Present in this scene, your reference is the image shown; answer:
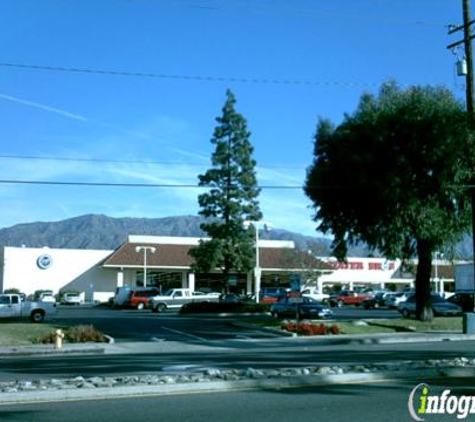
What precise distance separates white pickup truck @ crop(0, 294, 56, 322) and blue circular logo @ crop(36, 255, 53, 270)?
34490mm

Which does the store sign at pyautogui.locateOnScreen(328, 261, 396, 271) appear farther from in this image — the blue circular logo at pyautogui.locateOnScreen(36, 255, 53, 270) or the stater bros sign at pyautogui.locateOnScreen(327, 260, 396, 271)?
the blue circular logo at pyautogui.locateOnScreen(36, 255, 53, 270)

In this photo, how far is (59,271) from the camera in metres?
72.4

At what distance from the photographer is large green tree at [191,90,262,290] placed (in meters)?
48.3

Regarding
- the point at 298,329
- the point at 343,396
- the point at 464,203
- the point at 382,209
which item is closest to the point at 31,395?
the point at 343,396

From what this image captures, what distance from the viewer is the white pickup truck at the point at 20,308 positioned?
123ft

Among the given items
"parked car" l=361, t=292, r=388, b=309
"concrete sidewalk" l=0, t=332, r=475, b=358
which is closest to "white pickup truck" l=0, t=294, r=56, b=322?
"concrete sidewalk" l=0, t=332, r=475, b=358

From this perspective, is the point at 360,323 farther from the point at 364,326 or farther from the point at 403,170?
the point at 403,170

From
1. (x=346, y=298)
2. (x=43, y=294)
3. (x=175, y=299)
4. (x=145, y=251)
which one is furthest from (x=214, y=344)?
(x=43, y=294)

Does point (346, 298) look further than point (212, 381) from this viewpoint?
Yes

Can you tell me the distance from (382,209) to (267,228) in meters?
19.9

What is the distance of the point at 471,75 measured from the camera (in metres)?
28.9

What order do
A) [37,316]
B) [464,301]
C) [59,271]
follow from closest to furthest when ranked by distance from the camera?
[37,316] → [464,301] → [59,271]

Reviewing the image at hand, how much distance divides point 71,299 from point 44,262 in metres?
6.73

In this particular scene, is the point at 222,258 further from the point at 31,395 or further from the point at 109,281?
the point at 31,395
